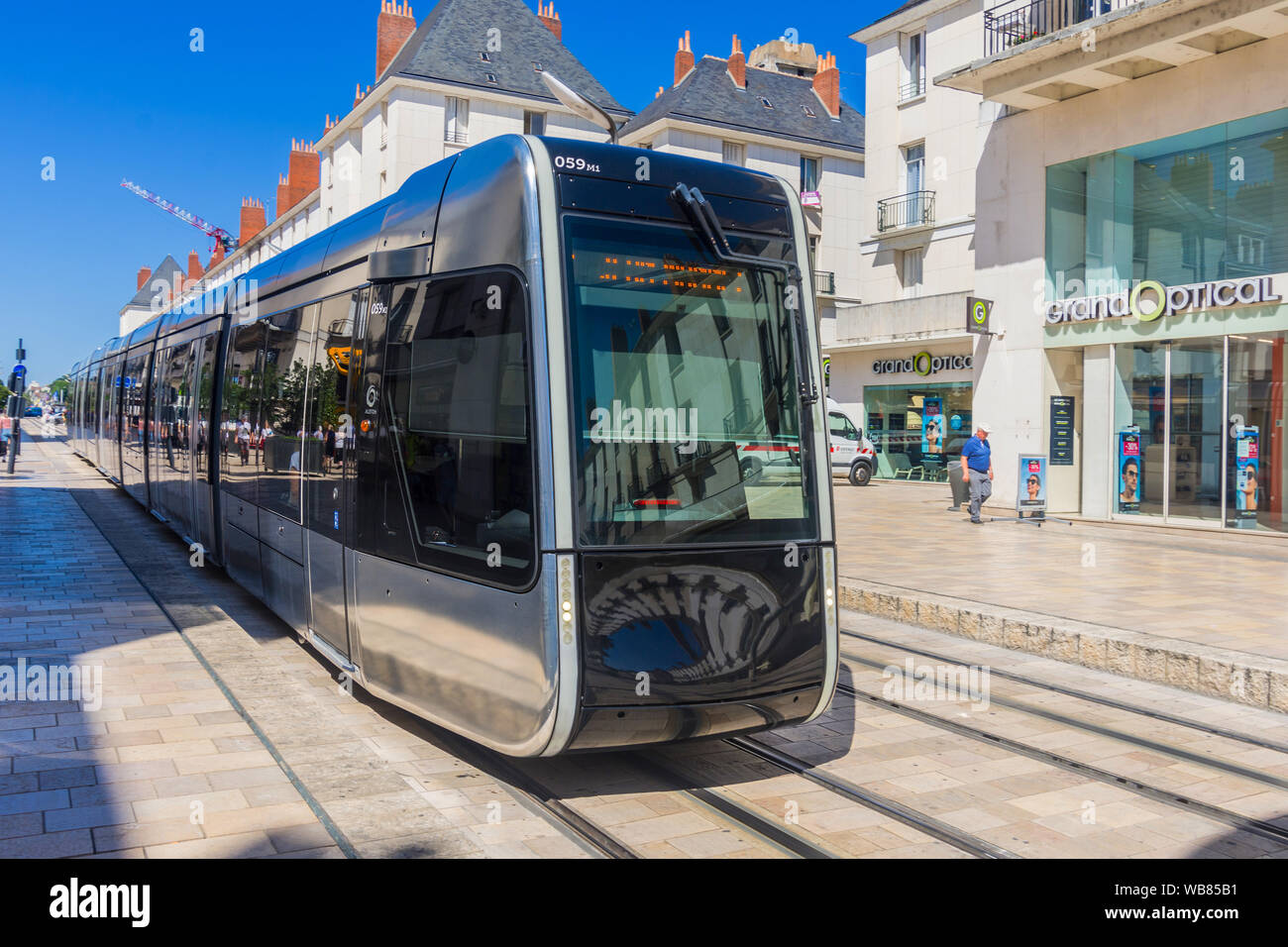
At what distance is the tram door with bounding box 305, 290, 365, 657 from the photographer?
625 cm

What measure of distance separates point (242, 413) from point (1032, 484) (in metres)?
13.0

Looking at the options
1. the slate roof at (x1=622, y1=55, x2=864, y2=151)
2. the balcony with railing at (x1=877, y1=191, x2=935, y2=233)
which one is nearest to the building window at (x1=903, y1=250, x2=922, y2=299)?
the balcony with railing at (x1=877, y1=191, x2=935, y2=233)

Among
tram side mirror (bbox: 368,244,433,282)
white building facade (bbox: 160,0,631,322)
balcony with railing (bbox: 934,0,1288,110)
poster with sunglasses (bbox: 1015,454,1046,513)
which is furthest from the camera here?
white building facade (bbox: 160,0,631,322)

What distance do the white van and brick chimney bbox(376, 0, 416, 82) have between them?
2952 cm

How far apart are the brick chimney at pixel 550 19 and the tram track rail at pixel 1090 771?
49203 mm

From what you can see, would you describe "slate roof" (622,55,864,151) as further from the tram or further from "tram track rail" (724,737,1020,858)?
"tram track rail" (724,737,1020,858)

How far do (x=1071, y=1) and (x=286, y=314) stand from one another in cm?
A: 1688

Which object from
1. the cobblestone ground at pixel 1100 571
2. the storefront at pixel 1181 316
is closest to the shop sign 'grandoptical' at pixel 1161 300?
the storefront at pixel 1181 316

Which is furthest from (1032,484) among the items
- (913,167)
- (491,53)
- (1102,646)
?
(491,53)

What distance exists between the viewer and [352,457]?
6.10 m

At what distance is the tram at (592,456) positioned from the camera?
4613 mm

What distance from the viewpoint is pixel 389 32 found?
48.3m

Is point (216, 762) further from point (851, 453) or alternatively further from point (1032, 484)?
point (851, 453)

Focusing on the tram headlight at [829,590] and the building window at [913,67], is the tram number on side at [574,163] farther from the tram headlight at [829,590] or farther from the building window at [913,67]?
the building window at [913,67]
